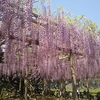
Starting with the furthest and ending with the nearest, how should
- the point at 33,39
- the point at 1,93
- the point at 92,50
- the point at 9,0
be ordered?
the point at 1,93 < the point at 92,50 < the point at 33,39 < the point at 9,0

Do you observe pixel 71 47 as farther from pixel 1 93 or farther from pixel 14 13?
pixel 1 93

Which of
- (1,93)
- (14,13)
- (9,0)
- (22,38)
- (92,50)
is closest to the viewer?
(9,0)

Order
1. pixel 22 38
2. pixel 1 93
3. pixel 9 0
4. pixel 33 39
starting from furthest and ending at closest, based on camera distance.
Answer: pixel 1 93 < pixel 33 39 < pixel 22 38 < pixel 9 0

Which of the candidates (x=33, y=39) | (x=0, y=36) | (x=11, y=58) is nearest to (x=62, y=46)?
(x=33, y=39)

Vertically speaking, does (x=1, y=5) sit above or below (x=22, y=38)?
above

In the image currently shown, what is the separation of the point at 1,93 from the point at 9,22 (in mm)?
10582

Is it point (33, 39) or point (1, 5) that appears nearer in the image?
point (1, 5)

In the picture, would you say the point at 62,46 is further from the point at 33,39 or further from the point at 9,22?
the point at 9,22

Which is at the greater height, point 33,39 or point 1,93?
point 33,39

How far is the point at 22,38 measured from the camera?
6512 millimetres

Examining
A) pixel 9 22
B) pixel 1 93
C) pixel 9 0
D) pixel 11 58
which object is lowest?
pixel 1 93

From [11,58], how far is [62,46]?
215 cm

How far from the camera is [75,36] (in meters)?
8.58

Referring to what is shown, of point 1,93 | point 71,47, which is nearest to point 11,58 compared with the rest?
point 71,47
